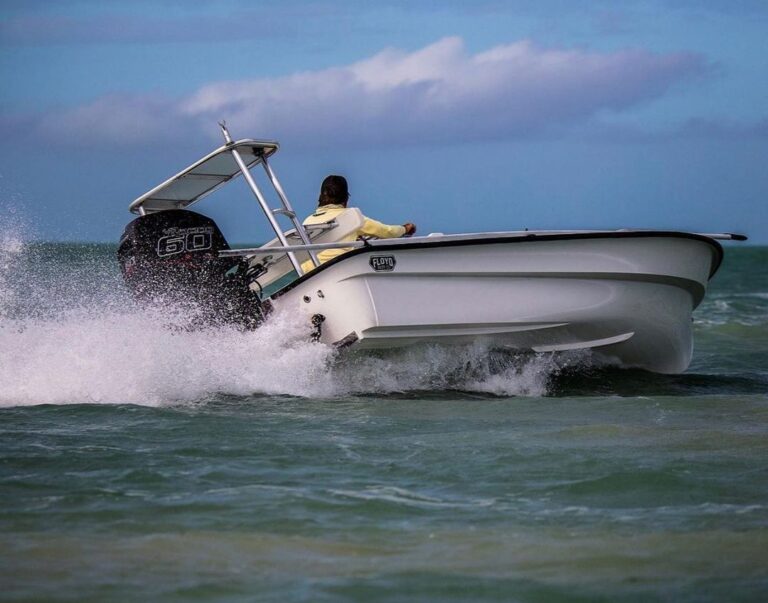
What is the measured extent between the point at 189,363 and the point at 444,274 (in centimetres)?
203

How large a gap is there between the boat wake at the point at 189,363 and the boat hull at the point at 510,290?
0.21 metres

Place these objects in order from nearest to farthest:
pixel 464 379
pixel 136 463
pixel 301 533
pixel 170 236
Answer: pixel 301 533 → pixel 136 463 → pixel 170 236 → pixel 464 379

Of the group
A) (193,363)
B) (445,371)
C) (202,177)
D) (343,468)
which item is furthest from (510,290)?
(343,468)

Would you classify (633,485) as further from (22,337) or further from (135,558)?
(22,337)

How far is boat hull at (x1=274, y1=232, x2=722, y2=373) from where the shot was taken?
8367 millimetres

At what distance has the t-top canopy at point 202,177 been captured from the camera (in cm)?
912

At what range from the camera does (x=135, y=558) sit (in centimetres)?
452

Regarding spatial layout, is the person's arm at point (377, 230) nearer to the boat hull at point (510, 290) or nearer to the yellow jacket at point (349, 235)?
the yellow jacket at point (349, 235)

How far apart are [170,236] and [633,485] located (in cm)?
433

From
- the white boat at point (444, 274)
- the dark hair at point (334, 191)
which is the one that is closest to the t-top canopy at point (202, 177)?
the white boat at point (444, 274)

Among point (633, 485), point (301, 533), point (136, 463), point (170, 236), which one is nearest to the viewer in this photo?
point (301, 533)

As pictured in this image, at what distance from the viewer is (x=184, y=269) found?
8.53m

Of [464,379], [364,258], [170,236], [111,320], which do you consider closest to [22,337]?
[111,320]

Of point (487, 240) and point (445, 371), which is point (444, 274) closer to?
point (487, 240)
